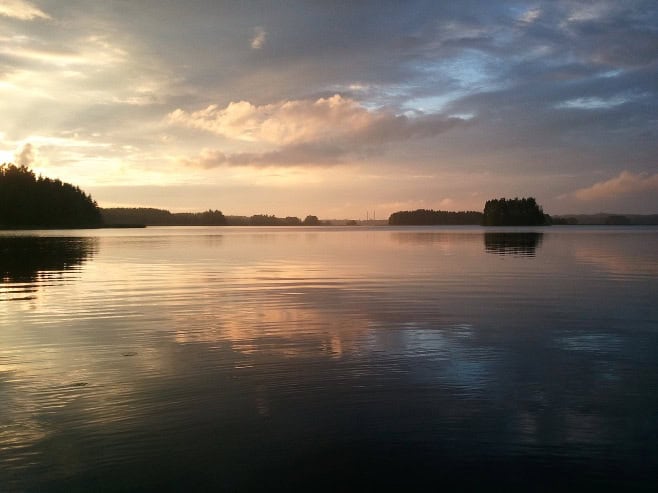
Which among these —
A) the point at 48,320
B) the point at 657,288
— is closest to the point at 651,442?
the point at 48,320

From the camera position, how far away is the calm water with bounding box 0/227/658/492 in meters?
8.52

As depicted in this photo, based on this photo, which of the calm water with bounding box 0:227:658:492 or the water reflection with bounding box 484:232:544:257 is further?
the water reflection with bounding box 484:232:544:257

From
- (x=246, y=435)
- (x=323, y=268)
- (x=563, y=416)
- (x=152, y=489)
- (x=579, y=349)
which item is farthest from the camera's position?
(x=323, y=268)

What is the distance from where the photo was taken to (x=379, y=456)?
29.2ft

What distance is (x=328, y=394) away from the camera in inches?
473

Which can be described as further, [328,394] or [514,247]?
[514,247]

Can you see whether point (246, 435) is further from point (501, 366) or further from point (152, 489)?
point (501, 366)

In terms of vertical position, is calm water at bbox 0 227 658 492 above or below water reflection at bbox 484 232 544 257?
below

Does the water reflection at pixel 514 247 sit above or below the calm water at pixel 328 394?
above

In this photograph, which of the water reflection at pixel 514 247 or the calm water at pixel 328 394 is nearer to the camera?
the calm water at pixel 328 394

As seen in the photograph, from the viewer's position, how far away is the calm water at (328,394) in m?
8.52

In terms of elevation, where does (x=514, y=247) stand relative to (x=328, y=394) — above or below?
above

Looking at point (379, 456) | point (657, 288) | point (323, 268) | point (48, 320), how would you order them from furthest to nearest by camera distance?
1. point (323, 268)
2. point (657, 288)
3. point (48, 320)
4. point (379, 456)

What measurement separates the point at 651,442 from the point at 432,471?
14.2 ft
